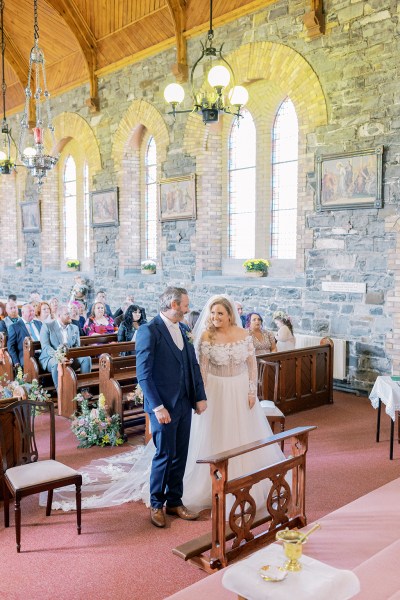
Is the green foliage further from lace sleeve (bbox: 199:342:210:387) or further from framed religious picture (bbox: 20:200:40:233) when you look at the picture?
framed religious picture (bbox: 20:200:40:233)

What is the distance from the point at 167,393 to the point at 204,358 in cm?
55

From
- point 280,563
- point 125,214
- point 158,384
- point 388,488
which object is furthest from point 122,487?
point 125,214

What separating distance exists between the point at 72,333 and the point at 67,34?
9392mm

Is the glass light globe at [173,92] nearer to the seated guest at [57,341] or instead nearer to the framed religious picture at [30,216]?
the seated guest at [57,341]

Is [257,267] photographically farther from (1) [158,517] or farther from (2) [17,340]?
(1) [158,517]

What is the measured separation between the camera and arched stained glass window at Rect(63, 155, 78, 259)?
55.2ft

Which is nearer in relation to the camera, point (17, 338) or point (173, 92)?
point (173, 92)

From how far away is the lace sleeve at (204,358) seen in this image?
195 inches

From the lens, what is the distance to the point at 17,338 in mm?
9227

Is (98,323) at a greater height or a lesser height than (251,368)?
lesser

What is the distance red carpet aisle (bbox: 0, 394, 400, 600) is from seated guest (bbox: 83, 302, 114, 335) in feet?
14.2

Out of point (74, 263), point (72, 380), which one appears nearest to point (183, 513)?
point (72, 380)

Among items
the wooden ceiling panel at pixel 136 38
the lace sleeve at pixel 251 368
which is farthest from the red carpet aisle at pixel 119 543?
the wooden ceiling panel at pixel 136 38

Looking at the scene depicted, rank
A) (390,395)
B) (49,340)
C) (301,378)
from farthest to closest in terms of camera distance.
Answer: (49,340)
(301,378)
(390,395)
